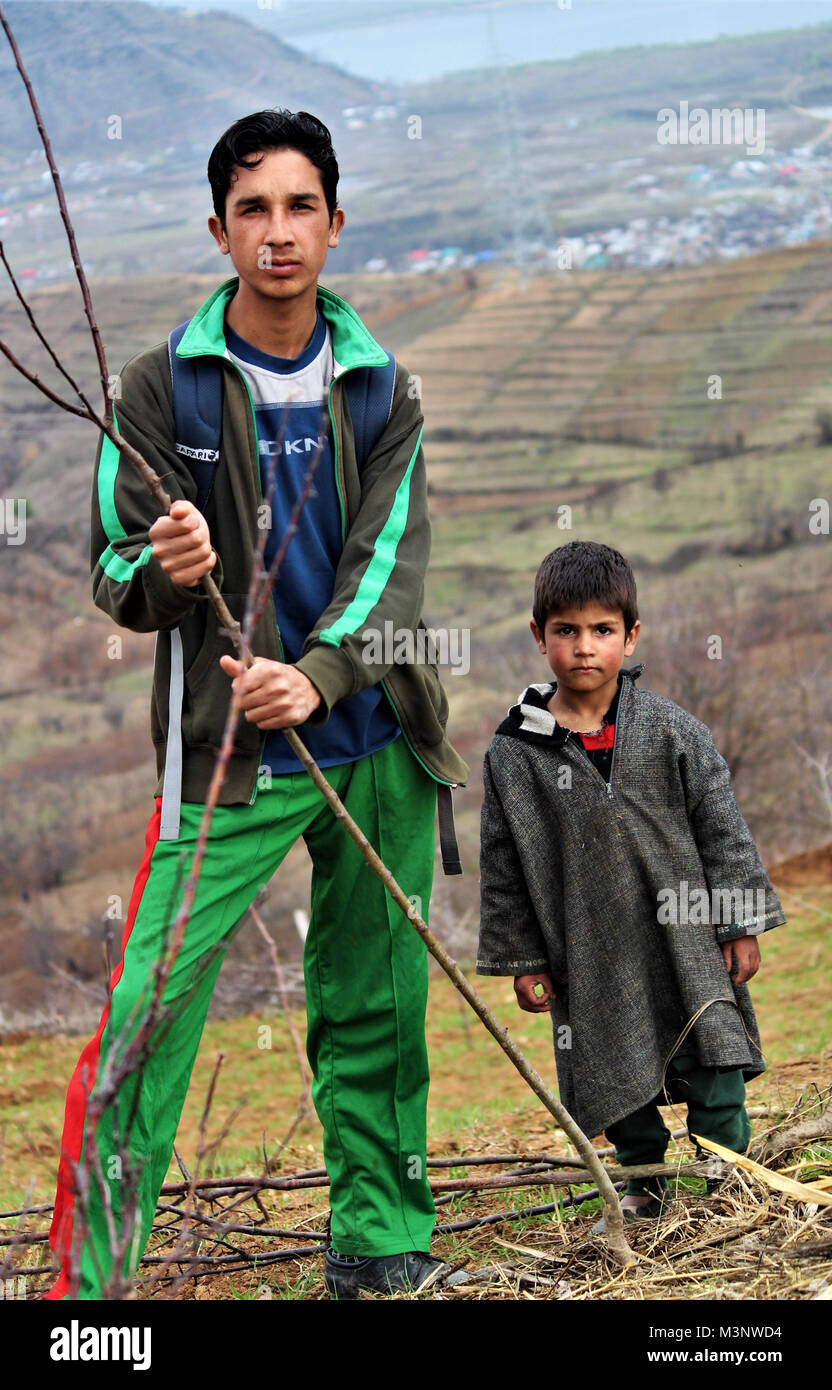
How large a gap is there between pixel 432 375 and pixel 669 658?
16173mm

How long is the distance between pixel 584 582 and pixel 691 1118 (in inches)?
44.0

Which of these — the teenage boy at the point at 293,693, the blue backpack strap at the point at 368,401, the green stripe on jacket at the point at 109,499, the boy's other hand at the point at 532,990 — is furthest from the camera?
the boy's other hand at the point at 532,990

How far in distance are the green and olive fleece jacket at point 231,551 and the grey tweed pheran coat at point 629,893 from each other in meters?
0.42

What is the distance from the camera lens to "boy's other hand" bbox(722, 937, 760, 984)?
282 cm

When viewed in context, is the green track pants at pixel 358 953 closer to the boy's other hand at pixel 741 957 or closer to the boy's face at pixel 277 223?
the boy's other hand at pixel 741 957

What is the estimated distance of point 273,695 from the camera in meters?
2.30

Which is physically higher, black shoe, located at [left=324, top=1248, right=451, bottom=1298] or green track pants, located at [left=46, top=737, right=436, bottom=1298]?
green track pants, located at [left=46, top=737, right=436, bottom=1298]

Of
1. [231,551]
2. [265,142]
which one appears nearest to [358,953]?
[231,551]

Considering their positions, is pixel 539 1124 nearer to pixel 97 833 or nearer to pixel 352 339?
pixel 352 339

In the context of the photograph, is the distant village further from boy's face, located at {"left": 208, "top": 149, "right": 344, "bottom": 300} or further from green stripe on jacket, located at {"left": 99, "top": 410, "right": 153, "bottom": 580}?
green stripe on jacket, located at {"left": 99, "top": 410, "right": 153, "bottom": 580}

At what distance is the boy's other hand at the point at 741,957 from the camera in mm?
2822

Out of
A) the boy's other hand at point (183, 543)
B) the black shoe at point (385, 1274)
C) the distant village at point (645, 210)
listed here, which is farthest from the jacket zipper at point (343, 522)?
the distant village at point (645, 210)

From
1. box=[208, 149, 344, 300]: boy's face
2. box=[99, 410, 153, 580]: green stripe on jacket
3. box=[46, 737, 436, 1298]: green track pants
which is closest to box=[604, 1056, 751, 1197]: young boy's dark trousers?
box=[46, 737, 436, 1298]: green track pants

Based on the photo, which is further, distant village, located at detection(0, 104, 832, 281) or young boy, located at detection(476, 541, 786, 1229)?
distant village, located at detection(0, 104, 832, 281)
